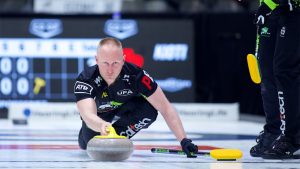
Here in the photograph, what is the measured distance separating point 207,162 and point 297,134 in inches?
25.4

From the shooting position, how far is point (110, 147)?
3965 mm

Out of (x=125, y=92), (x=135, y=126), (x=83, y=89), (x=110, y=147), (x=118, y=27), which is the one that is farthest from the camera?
(x=118, y=27)

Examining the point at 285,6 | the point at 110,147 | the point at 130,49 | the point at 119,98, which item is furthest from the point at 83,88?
the point at 130,49

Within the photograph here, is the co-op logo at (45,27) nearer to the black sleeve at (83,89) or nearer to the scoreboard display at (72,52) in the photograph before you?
the scoreboard display at (72,52)

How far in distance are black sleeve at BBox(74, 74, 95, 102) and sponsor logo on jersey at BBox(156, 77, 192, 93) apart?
16.6 feet

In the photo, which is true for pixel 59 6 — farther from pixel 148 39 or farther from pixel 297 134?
pixel 297 134

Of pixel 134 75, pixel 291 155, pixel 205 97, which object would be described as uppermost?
pixel 134 75

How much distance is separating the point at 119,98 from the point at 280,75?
0.95 m

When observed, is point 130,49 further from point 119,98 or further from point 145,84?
point 145,84

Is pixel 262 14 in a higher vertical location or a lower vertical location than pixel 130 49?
higher

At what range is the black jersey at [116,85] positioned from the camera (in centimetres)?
429

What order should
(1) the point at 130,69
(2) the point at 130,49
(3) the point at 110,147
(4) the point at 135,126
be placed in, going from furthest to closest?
(2) the point at 130,49 < (4) the point at 135,126 < (1) the point at 130,69 < (3) the point at 110,147

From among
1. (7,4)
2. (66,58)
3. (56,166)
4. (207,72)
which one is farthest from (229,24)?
(56,166)

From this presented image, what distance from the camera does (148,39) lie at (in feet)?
31.0
